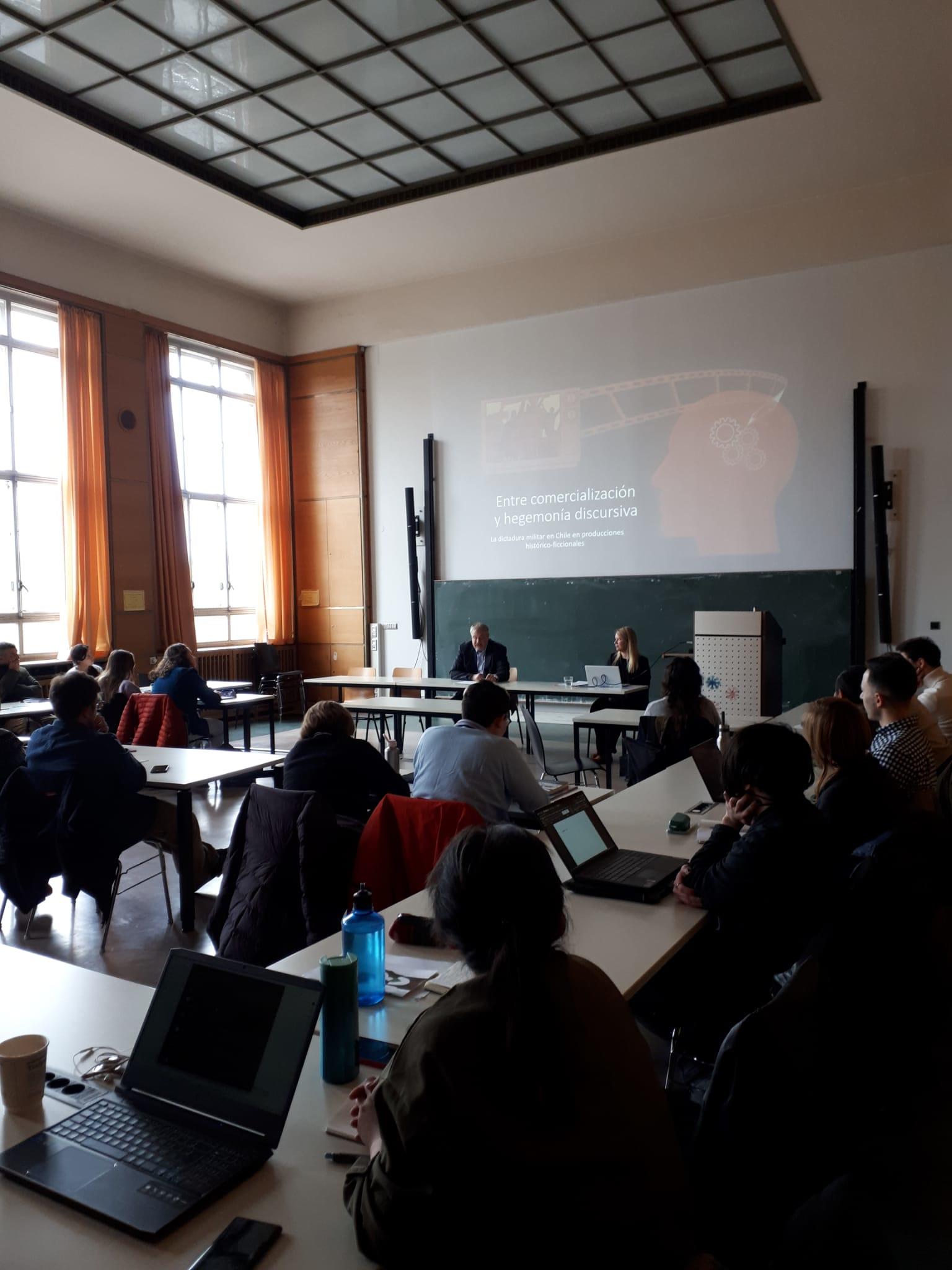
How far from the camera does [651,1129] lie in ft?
3.72

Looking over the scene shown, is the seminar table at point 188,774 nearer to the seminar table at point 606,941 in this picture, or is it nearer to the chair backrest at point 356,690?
the seminar table at point 606,941

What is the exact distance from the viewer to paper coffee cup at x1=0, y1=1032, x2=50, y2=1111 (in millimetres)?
1382

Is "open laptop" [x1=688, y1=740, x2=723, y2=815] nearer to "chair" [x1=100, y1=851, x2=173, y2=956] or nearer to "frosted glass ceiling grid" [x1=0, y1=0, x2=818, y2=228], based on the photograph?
"chair" [x1=100, y1=851, x2=173, y2=956]

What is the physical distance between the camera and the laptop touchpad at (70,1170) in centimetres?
120

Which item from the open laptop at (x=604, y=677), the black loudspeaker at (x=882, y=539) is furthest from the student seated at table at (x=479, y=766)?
the black loudspeaker at (x=882, y=539)

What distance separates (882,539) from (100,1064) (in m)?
7.49

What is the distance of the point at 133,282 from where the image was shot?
30.1 feet

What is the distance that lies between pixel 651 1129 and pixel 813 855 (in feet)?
3.46

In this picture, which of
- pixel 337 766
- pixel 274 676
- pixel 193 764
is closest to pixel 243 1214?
pixel 337 766

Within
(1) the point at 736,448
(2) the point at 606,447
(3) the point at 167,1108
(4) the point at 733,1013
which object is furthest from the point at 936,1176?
(2) the point at 606,447

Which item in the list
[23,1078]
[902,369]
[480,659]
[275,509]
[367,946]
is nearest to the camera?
[23,1078]

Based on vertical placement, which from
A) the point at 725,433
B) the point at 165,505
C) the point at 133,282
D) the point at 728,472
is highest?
Answer: the point at 133,282

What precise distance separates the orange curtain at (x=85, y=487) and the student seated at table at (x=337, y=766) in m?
5.91

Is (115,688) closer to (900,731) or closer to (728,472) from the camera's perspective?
(900,731)
